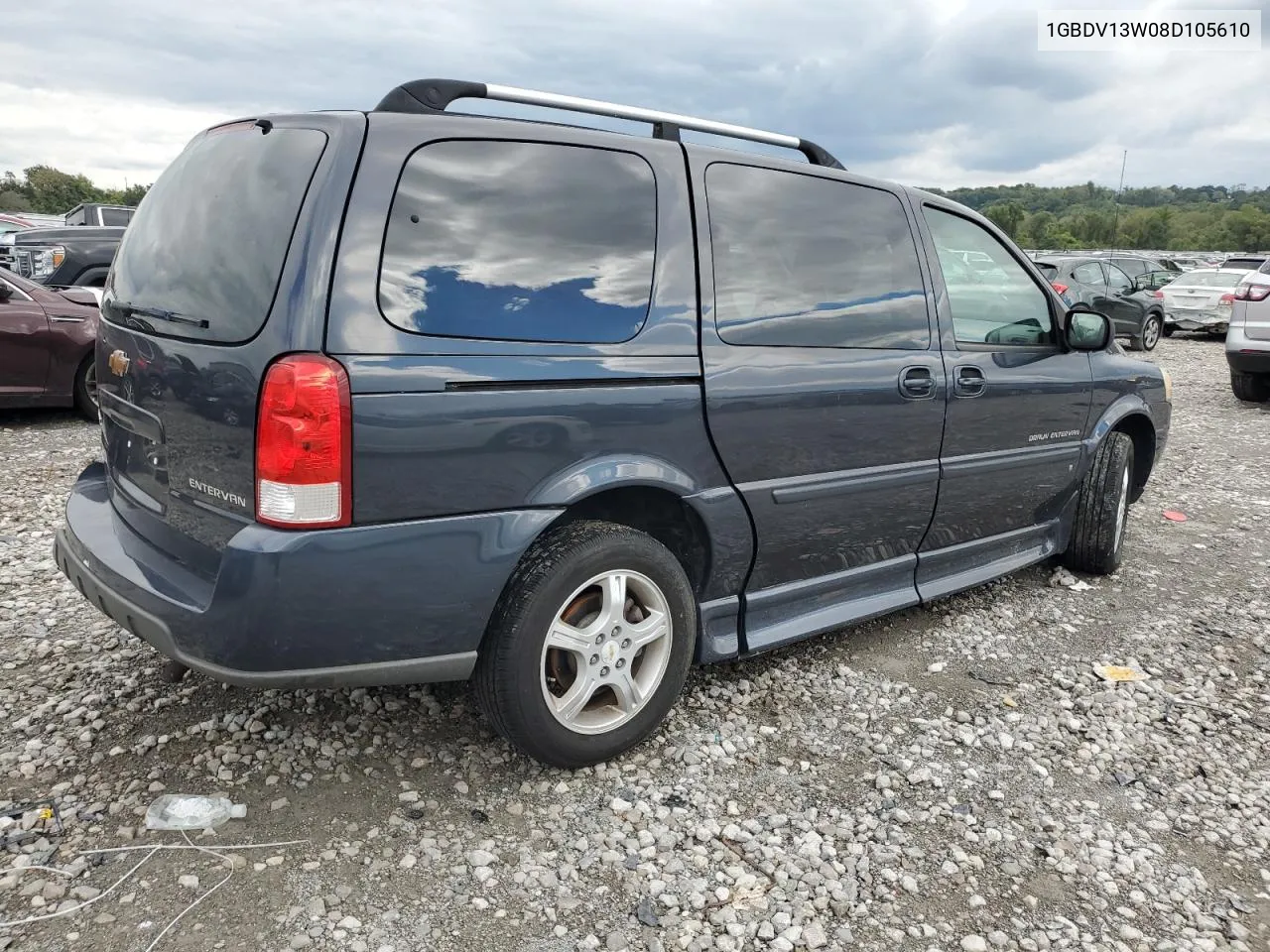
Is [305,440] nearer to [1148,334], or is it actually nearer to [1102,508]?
[1102,508]

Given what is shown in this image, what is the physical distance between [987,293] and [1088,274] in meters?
13.8

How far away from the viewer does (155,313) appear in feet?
8.54

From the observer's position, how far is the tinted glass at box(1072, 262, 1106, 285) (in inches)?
620

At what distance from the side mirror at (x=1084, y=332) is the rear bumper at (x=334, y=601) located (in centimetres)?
281

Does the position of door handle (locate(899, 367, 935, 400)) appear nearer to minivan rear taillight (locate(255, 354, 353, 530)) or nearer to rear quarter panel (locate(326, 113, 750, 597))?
rear quarter panel (locate(326, 113, 750, 597))

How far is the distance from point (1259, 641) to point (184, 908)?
163 inches

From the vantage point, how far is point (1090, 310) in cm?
423

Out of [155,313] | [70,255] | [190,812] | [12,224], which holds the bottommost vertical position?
[190,812]

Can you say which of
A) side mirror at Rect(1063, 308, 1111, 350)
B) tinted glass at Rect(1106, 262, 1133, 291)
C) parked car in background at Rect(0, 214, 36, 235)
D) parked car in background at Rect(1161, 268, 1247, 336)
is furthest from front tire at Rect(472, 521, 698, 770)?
parked car in background at Rect(0, 214, 36, 235)

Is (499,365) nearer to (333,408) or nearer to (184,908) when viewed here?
(333,408)

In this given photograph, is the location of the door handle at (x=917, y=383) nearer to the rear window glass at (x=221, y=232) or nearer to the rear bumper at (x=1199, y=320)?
the rear window glass at (x=221, y=232)

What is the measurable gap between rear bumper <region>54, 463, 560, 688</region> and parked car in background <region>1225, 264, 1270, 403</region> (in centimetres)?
1005

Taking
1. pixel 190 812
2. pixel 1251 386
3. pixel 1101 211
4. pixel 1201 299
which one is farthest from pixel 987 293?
pixel 1101 211

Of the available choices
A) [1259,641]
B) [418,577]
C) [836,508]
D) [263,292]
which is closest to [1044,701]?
[836,508]
